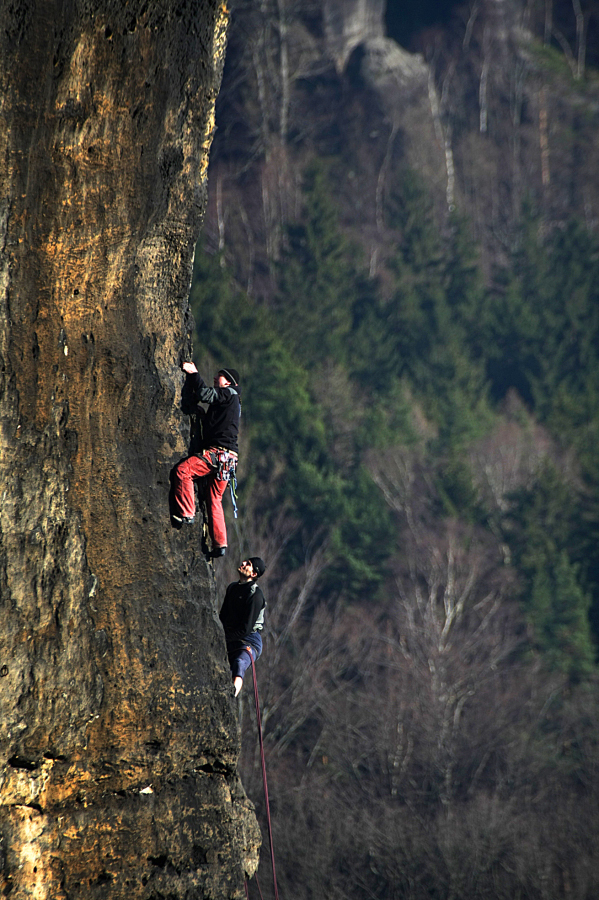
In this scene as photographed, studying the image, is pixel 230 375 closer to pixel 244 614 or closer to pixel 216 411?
pixel 216 411

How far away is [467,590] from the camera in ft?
100

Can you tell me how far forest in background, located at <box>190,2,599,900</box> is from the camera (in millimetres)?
24750

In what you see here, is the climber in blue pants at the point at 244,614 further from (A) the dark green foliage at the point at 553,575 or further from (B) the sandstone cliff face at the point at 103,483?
(A) the dark green foliage at the point at 553,575

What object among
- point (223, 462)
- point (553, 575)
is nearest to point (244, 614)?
point (223, 462)

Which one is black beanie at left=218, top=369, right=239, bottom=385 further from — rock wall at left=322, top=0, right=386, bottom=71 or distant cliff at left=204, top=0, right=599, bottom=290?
rock wall at left=322, top=0, right=386, bottom=71

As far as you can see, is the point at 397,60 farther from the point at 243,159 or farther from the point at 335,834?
the point at 335,834

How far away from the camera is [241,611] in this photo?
26.3ft

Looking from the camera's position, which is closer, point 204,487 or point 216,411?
point 204,487

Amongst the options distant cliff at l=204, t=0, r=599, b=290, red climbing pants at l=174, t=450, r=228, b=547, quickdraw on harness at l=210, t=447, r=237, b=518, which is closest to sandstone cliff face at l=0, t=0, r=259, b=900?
red climbing pants at l=174, t=450, r=228, b=547

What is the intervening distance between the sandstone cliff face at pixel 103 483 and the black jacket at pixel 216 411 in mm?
259

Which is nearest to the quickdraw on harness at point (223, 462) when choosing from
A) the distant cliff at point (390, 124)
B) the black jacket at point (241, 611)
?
the black jacket at point (241, 611)

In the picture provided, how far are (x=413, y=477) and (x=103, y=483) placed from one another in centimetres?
2850

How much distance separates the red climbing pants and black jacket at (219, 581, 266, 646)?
2.33 ft

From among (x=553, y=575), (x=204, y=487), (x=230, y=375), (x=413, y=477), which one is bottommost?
(x=553, y=575)
